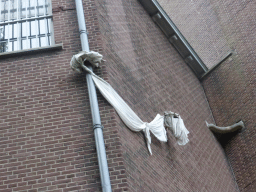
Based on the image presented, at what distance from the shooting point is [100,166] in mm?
7629

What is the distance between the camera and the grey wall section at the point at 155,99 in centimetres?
892

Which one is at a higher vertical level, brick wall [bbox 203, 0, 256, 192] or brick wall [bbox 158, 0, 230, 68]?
brick wall [bbox 158, 0, 230, 68]

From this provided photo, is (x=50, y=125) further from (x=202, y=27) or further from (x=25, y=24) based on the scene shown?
(x=202, y=27)

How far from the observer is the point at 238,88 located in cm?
1451

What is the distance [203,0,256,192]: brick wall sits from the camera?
528 inches

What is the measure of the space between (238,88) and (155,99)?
449 cm

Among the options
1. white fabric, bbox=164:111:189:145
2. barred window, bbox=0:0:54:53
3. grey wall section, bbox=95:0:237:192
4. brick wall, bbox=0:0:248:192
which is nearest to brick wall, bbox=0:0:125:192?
brick wall, bbox=0:0:248:192

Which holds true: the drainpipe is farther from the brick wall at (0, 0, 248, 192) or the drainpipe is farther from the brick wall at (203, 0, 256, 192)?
the brick wall at (203, 0, 256, 192)

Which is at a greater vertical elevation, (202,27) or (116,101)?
(202,27)

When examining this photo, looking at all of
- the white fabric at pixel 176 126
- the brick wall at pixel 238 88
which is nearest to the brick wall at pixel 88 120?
the white fabric at pixel 176 126

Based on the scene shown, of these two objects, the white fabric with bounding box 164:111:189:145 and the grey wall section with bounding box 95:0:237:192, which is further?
the white fabric with bounding box 164:111:189:145

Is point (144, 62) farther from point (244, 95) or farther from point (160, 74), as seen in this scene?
point (244, 95)

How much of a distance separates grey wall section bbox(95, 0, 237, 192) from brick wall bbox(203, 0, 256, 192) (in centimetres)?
39

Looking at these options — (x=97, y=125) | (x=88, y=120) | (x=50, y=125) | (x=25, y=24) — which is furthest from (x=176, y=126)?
(x=25, y=24)
